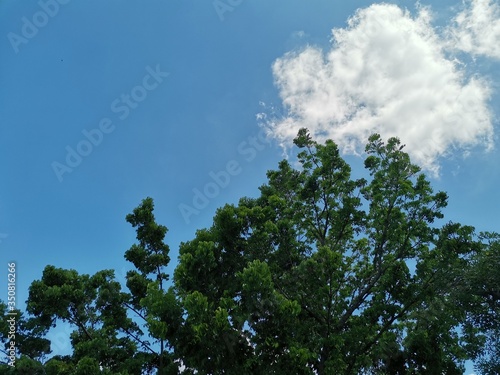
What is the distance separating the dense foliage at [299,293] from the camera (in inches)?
420

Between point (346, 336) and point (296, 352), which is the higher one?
point (346, 336)

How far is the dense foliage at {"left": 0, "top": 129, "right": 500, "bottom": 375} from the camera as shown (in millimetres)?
10656

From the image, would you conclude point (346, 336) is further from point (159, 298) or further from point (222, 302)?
point (159, 298)

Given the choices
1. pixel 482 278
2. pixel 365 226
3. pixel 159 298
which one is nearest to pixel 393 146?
pixel 365 226

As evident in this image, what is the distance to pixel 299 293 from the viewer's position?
45.6ft

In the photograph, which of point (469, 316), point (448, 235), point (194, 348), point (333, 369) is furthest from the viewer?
point (448, 235)

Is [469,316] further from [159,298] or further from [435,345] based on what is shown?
[159,298]

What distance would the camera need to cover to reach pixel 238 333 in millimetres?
10562

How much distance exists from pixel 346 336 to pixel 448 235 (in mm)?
5141

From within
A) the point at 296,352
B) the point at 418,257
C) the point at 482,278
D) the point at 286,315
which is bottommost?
the point at 296,352

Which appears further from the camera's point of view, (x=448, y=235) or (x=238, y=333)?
(x=448, y=235)

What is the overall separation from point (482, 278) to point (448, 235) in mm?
2785

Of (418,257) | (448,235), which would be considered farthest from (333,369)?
(448,235)

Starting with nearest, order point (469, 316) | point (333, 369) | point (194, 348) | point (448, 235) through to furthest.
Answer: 1. point (194, 348)
2. point (469, 316)
3. point (333, 369)
4. point (448, 235)
